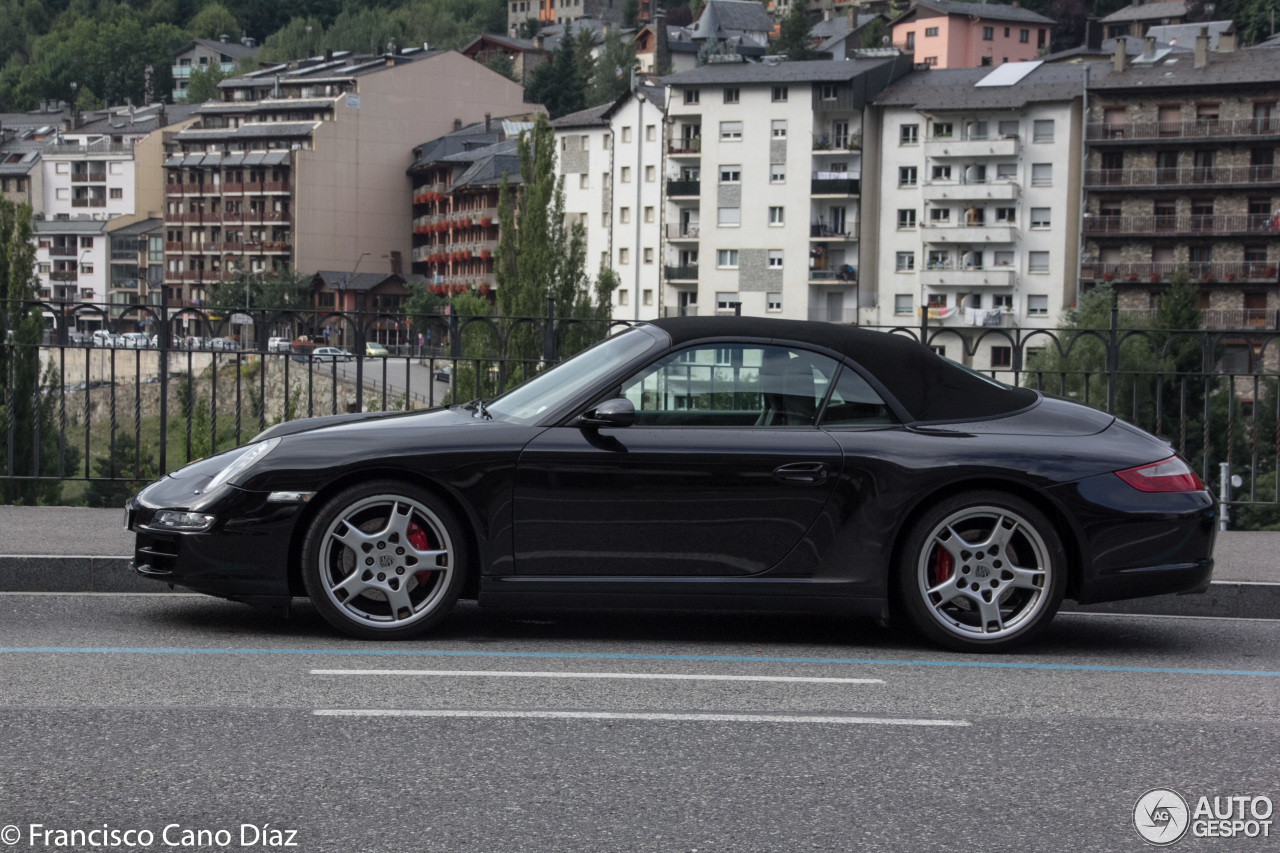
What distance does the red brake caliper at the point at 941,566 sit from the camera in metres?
6.66

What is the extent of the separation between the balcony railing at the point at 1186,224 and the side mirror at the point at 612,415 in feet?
269

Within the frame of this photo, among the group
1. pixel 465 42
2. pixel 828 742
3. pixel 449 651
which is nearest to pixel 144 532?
pixel 449 651

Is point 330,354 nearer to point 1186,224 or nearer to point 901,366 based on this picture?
point 901,366

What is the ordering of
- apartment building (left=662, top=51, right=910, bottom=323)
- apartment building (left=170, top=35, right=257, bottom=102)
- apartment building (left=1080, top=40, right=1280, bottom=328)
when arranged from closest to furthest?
apartment building (left=1080, top=40, right=1280, bottom=328), apartment building (left=662, top=51, right=910, bottom=323), apartment building (left=170, top=35, right=257, bottom=102)

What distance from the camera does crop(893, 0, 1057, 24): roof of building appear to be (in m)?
139

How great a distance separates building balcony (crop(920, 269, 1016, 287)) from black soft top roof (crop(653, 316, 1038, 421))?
269ft

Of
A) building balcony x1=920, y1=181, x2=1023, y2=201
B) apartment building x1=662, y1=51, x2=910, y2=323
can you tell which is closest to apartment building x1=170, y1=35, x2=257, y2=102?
apartment building x1=662, y1=51, x2=910, y2=323

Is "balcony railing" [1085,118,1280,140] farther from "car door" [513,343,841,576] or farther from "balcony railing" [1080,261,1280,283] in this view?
"car door" [513,343,841,576]

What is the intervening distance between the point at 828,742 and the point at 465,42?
181 meters

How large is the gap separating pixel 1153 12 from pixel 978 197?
2430 inches

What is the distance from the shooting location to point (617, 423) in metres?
6.54

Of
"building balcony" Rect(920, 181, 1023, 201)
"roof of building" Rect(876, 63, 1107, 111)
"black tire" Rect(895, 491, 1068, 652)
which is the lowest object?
"black tire" Rect(895, 491, 1068, 652)

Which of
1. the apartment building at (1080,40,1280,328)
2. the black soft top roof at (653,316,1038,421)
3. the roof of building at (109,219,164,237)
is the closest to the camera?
the black soft top roof at (653,316,1038,421)

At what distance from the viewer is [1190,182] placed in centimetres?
8375
